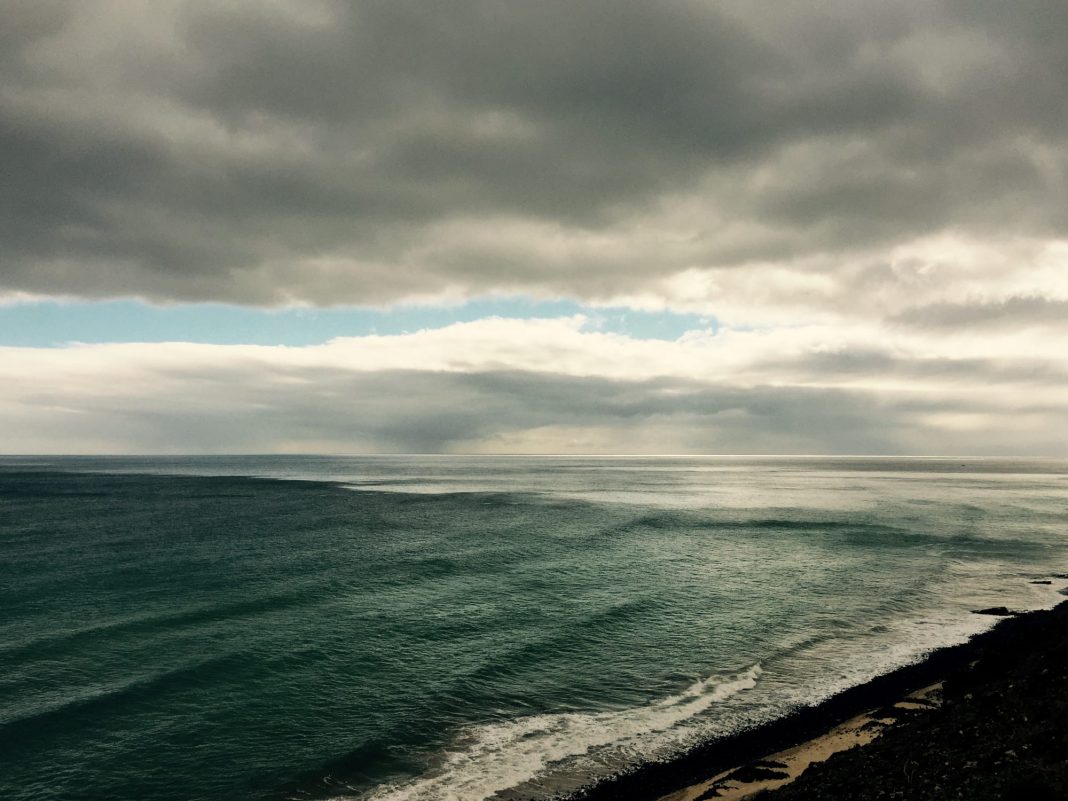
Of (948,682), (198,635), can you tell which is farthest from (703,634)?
(198,635)

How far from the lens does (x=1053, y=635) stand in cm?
2864

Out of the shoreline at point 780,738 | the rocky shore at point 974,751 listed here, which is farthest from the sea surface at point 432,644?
the rocky shore at point 974,751

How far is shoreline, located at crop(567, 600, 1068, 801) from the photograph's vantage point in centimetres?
2058

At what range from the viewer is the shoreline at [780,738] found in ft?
67.5

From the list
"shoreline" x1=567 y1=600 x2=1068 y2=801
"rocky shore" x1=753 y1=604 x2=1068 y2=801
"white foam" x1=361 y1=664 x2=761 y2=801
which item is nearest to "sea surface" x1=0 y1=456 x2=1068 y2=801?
"white foam" x1=361 y1=664 x2=761 y2=801

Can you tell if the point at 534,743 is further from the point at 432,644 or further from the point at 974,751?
the point at 974,751

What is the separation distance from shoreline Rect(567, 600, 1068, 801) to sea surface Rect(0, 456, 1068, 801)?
76 cm

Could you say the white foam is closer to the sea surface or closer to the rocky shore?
the sea surface

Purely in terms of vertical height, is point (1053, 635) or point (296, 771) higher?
point (1053, 635)

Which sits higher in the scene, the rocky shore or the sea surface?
the rocky shore

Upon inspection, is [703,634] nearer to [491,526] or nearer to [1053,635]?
[1053,635]

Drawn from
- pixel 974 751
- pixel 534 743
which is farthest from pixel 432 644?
pixel 974 751

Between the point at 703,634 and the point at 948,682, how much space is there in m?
13.1

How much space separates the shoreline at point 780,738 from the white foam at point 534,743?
6.23 feet
